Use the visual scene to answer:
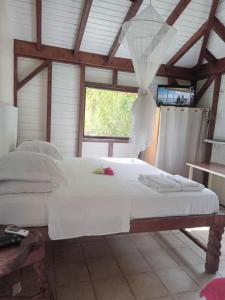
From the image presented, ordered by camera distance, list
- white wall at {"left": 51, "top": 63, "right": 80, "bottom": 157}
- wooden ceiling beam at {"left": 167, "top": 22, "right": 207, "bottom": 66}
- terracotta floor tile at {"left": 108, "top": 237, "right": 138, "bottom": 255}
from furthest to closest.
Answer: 1. white wall at {"left": 51, "top": 63, "right": 80, "bottom": 157}
2. wooden ceiling beam at {"left": 167, "top": 22, "right": 207, "bottom": 66}
3. terracotta floor tile at {"left": 108, "top": 237, "right": 138, "bottom": 255}

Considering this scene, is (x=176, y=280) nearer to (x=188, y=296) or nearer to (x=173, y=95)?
(x=188, y=296)

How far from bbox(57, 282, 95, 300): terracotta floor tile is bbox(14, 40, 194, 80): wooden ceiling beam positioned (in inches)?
142

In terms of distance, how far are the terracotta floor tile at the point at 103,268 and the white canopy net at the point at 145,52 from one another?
4.67 feet

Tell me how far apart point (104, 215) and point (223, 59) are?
12.4 ft

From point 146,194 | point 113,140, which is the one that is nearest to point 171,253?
point 146,194

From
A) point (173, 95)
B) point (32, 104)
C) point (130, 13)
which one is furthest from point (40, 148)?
point (173, 95)

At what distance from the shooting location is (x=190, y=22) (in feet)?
12.3

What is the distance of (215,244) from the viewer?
6.86 ft

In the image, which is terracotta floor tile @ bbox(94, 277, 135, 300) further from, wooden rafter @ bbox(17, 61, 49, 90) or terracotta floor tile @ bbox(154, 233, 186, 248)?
wooden rafter @ bbox(17, 61, 49, 90)

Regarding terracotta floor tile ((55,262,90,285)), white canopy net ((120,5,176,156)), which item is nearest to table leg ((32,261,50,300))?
terracotta floor tile ((55,262,90,285))

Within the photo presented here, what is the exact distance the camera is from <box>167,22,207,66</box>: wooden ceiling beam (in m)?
3.90

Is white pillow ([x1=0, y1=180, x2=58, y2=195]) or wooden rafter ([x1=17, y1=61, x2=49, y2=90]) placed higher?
wooden rafter ([x1=17, y1=61, x2=49, y2=90])

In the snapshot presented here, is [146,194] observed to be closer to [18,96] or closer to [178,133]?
[178,133]

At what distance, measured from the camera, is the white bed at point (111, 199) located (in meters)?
1.68
